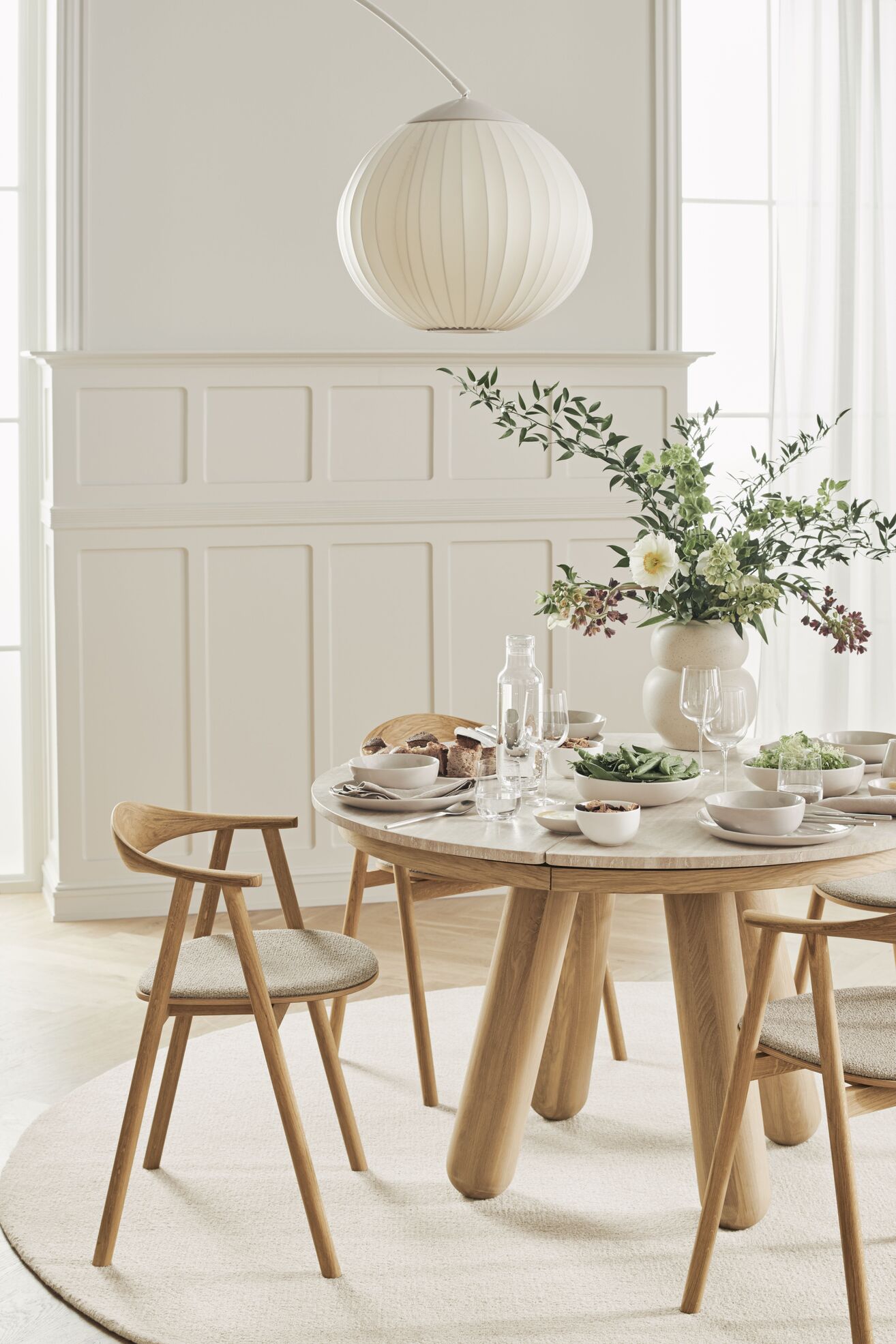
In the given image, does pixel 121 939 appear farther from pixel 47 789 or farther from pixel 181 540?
pixel 181 540

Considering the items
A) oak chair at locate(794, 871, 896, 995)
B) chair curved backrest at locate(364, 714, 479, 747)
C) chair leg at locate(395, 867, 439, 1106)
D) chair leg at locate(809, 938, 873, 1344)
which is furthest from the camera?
chair curved backrest at locate(364, 714, 479, 747)

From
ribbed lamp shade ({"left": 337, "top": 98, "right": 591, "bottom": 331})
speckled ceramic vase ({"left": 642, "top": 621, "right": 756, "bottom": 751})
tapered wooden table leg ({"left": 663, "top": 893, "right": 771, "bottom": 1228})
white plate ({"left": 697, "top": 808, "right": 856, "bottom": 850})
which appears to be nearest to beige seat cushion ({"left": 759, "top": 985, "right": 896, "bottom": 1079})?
tapered wooden table leg ({"left": 663, "top": 893, "right": 771, "bottom": 1228})

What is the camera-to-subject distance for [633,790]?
8.37 ft

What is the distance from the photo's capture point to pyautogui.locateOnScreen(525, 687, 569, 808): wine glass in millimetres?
2588

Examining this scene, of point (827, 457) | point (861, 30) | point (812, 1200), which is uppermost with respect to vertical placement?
point (861, 30)

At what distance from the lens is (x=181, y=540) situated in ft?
15.1

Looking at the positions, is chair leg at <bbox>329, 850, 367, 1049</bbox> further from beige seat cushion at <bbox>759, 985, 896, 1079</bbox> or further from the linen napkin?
beige seat cushion at <bbox>759, 985, 896, 1079</bbox>

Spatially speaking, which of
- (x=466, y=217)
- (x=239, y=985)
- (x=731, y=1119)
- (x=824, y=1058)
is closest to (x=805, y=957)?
(x=731, y=1119)

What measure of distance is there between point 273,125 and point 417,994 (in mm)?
2965

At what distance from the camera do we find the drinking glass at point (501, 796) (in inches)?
99.6

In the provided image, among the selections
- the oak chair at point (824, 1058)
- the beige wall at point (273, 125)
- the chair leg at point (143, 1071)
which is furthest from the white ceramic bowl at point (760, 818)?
the beige wall at point (273, 125)

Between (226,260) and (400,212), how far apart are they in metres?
2.35

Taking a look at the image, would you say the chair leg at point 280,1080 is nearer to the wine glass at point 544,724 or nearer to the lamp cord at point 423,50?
the wine glass at point 544,724

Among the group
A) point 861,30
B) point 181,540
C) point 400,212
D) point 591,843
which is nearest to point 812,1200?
point 591,843
